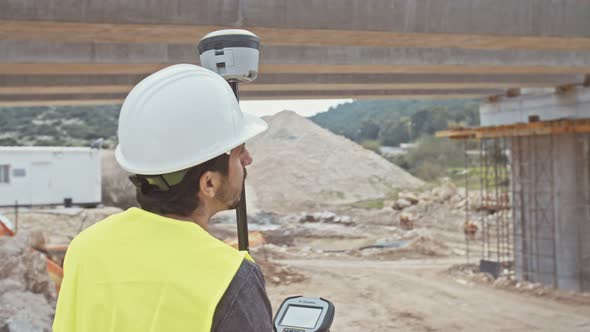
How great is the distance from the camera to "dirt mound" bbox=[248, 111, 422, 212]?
41938 mm

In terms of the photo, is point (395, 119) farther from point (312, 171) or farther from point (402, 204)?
point (402, 204)

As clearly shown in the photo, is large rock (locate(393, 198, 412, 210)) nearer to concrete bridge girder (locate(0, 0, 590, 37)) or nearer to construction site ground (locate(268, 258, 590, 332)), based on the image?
construction site ground (locate(268, 258, 590, 332))

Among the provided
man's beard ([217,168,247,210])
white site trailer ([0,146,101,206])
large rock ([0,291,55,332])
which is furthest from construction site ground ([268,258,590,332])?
man's beard ([217,168,247,210])

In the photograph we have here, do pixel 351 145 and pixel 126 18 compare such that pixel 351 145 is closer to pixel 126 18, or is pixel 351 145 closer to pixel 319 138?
pixel 319 138

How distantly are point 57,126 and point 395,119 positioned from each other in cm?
4142

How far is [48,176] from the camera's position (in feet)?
78.0

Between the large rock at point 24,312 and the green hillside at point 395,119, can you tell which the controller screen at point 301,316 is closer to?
the large rock at point 24,312

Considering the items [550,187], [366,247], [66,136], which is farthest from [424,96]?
[66,136]

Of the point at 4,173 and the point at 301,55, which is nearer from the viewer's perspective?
the point at 301,55

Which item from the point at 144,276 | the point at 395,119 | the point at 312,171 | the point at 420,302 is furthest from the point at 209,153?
the point at 395,119

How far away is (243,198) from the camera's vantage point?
309 cm

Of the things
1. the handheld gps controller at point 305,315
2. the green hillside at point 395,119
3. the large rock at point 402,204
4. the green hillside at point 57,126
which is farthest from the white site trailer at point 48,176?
the green hillside at point 395,119

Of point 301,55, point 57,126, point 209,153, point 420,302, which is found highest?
point 301,55

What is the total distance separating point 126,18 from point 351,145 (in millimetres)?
42914
